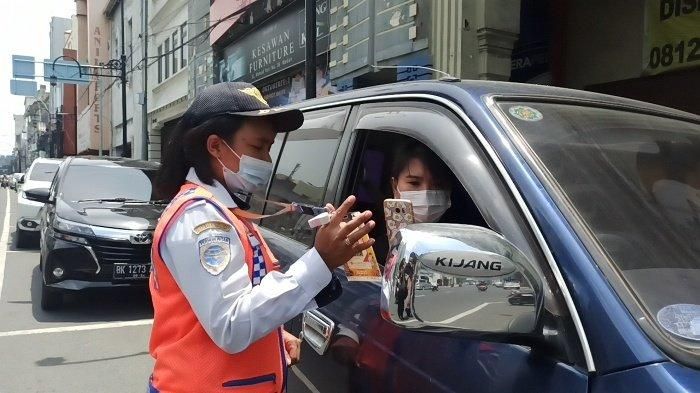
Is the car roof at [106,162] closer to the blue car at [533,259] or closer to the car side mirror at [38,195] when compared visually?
the car side mirror at [38,195]

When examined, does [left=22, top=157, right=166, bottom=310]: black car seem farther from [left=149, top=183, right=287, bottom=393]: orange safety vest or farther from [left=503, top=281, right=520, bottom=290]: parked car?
[left=503, top=281, right=520, bottom=290]: parked car

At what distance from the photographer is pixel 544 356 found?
118 centimetres

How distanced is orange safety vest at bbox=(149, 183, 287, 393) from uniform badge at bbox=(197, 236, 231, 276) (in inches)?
3.7

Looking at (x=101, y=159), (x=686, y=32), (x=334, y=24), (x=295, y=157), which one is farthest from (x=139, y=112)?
(x=295, y=157)

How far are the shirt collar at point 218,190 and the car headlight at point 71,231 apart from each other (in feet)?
15.5

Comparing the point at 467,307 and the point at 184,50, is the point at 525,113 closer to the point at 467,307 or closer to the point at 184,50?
the point at 467,307

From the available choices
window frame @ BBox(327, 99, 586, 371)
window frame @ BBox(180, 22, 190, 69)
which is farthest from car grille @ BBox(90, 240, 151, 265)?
window frame @ BBox(180, 22, 190, 69)

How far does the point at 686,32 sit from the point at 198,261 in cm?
691

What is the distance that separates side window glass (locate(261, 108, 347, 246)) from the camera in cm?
239

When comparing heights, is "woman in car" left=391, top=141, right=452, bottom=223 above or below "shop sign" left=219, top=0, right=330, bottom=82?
below

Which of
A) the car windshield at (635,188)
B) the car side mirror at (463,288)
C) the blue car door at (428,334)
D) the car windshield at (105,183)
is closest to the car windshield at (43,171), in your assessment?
the car windshield at (105,183)

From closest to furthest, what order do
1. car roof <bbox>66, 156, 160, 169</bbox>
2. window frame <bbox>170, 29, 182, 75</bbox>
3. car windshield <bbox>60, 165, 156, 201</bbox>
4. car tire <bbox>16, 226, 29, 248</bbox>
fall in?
car windshield <bbox>60, 165, 156, 201</bbox>
car roof <bbox>66, 156, 160, 169</bbox>
car tire <bbox>16, 226, 29, 248</bbox>
window frame <bbox>170, 29, 182, 75</bbox>

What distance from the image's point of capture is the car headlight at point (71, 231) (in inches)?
232

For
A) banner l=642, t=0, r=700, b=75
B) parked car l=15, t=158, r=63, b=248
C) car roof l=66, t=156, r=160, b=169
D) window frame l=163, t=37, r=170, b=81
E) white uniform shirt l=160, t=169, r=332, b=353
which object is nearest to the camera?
white uniform shirt l=160, t=169, r=332, b=353
